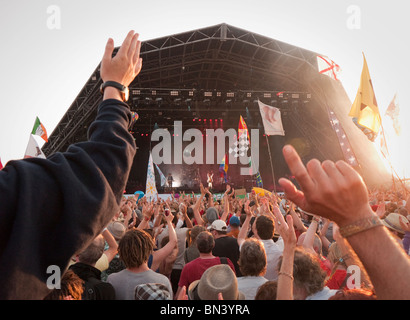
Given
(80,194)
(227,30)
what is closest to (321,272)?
(80,194)

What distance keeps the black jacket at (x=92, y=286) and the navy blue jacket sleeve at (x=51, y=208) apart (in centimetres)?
162

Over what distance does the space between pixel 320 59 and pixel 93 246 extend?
48.6ft

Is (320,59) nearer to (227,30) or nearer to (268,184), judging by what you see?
(227,30)

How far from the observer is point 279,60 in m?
17.3

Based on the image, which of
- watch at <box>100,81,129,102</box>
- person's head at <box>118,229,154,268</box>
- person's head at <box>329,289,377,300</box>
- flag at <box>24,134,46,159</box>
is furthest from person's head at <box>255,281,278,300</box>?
flag at <box>24,134,46,159</box>

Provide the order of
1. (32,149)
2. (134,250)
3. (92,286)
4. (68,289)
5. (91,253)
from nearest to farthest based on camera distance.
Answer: (68,289) < (92,286) < (134,250) < (91,253) < (32,149)

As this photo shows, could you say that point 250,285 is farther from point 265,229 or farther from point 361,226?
point 361,226

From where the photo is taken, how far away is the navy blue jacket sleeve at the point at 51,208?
660mm

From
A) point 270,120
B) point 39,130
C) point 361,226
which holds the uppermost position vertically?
point 270,120

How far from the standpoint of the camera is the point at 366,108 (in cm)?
589

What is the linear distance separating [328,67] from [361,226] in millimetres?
15326

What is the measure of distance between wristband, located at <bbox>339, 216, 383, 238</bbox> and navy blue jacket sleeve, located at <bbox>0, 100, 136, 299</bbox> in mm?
653

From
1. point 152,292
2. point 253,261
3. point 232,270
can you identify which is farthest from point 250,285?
point 152,292
